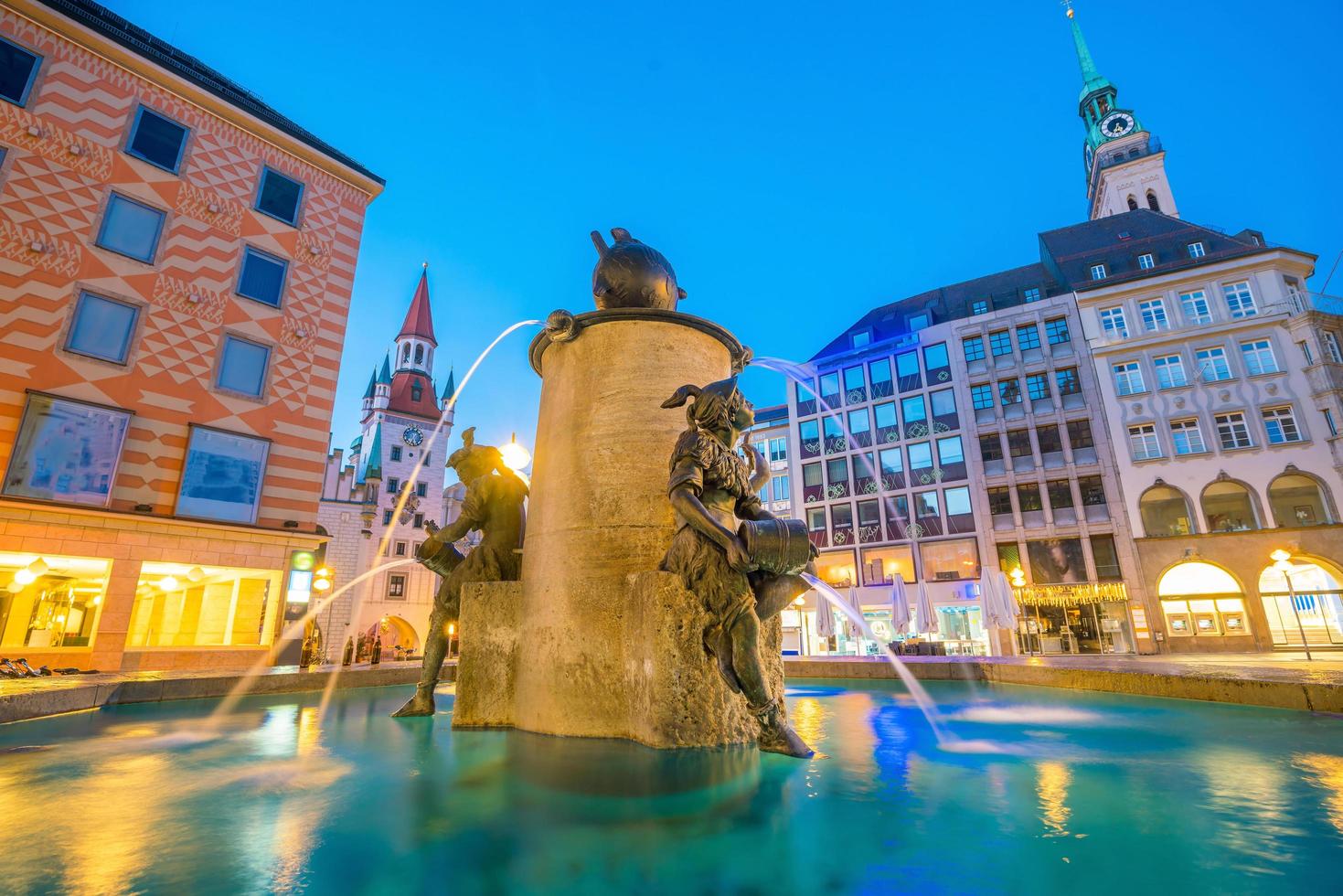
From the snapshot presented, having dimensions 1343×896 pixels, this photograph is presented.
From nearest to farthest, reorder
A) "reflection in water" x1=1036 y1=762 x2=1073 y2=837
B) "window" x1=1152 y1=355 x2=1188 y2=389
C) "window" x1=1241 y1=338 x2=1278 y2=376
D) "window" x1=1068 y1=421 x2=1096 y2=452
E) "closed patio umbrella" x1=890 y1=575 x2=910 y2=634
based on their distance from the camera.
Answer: "reflection in water" x1=1036 y1=762 x2=1073 y2=837
"closed patio umbrella" x1=890 y1=575 x2=910 y2=634
"window" x1=1241 y1=338 x2=1278 y2=376
"window" x1=1152 y1=355 x2=1188 y2=389
"window" x1=1068 y1=421 x2=1096 y2=452

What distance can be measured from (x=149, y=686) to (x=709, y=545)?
8.87 meters

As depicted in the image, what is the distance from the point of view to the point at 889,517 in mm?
37062

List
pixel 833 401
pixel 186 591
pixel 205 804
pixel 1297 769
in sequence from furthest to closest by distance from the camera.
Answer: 1. pixel 833 401
2. pixel 186 591
3. pixel 1297 769
4. pixel 205 804

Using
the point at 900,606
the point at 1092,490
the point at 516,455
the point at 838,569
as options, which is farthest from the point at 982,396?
the point at 516,455

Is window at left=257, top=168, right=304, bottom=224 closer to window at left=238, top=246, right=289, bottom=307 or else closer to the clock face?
window at left=238, top=246, right=289, bottom=307

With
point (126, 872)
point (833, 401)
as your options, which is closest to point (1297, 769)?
point (126, 872)

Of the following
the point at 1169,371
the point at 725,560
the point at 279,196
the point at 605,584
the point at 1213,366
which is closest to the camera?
the point at 725,560

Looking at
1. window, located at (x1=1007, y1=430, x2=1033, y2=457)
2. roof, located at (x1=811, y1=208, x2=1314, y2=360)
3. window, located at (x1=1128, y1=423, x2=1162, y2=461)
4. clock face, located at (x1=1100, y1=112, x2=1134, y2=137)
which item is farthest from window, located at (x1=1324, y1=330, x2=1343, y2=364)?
clock face, located at (x1=1100, y1=112, x2=1134, y2=137)

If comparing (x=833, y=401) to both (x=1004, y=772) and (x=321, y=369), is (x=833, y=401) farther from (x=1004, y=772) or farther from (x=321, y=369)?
(x=1004, y=772)

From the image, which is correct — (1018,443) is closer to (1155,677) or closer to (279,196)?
(1155,677)

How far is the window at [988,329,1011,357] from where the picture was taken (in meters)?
36.1

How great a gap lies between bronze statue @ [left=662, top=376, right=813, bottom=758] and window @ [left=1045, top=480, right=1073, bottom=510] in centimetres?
3349

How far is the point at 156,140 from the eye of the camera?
65.1 feet

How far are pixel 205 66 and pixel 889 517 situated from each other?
124 ft
